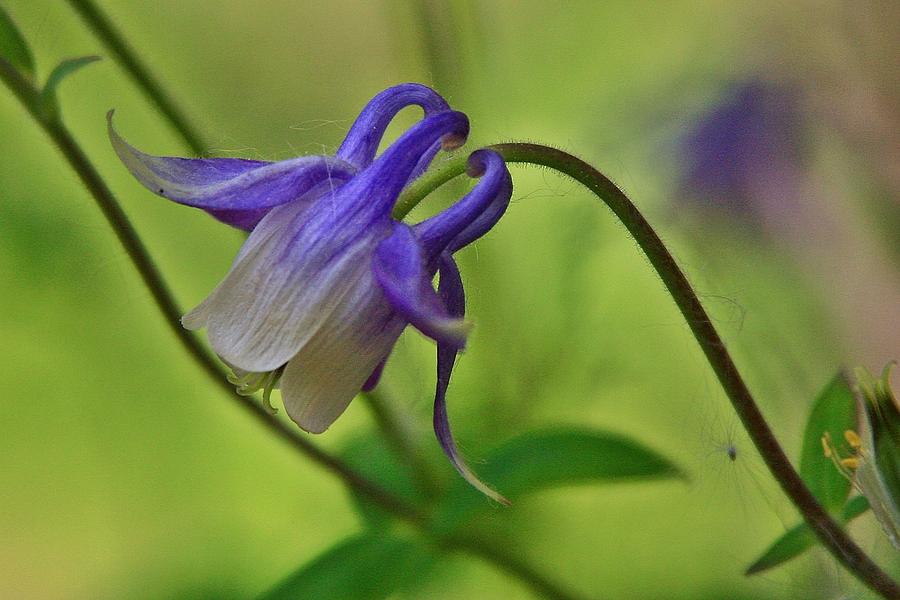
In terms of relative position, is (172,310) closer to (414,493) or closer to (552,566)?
(414,493)

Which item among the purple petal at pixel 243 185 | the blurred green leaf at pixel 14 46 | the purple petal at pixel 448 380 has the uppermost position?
the blurred green leaf at pixel 14 46

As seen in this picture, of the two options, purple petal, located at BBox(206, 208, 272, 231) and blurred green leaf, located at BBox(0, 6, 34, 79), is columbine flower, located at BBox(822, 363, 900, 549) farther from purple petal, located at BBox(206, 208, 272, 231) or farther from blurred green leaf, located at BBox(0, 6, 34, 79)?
blurred green leaf, located at BBox(0, 6, 34, 79)

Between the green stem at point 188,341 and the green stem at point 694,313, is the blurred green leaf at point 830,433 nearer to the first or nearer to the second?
the green stem at point 694,313

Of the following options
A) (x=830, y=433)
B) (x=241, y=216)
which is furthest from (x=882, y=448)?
(x=241, y=216)

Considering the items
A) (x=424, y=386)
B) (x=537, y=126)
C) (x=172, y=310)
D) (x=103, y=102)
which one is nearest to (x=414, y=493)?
(x=424, y=386)

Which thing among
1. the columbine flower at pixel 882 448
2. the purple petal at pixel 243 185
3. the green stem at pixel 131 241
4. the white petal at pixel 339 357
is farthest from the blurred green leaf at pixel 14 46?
the columbine flower at pixel 882 448

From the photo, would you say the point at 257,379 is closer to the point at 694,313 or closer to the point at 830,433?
the point at 694,313

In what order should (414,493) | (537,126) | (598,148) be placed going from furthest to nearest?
(537,126)
(598,148)
(414,493)
